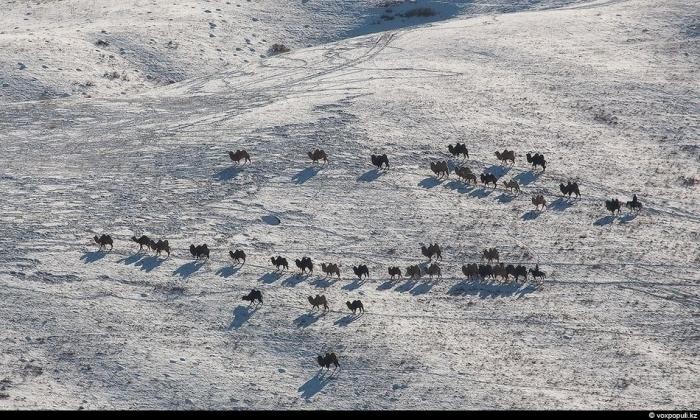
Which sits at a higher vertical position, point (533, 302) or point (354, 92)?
point (354, 92)

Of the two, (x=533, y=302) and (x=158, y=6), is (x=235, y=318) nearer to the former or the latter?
(x=533, y=302)

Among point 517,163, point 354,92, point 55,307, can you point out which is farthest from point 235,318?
point 354,92

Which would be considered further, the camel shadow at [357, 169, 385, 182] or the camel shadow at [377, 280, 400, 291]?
the camel shadow at [357, 169, 385, 182]

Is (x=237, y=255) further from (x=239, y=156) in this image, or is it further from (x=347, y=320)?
(x=239, y=156)

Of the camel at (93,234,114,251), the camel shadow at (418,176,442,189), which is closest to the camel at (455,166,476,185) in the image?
the camel shadow at (418,176,442,189)

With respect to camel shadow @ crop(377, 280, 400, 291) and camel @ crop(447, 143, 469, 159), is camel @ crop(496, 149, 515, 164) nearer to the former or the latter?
camel @ crop(447, 143, 469, 159)

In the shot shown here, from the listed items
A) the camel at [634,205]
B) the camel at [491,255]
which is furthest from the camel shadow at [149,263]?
the camel at [634,205]

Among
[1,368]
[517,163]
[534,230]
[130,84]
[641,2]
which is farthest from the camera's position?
[641,2]
